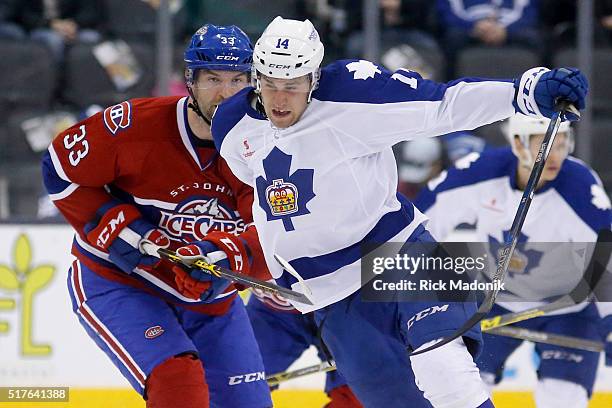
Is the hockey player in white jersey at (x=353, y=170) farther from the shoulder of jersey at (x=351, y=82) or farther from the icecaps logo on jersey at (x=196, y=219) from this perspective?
the icecaps logo on jersey at (x=196, y=219)

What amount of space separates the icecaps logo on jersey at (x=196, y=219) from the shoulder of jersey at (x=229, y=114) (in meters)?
0.31

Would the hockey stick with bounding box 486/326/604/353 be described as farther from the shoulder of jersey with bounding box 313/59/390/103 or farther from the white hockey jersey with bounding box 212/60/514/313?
the shoulder of jersey with bounding box 313/59/390/103

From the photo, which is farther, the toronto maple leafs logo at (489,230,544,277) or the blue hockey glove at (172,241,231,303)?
the toronto maple leafs logo at (489,230,544,277)

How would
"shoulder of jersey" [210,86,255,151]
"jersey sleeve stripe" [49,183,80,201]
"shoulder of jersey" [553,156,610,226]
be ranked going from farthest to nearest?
1. "shoulder of jersey" [553,156,610,226]
2. "jersey sleeve stripe" [49,183,80,201]
3. "shoulder of jersey" [210,86,255,151]

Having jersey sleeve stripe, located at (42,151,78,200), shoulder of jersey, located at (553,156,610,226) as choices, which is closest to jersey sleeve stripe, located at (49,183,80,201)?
jersey sleeve stripe, located at (42,151,78,200)

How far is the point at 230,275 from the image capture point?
3.52m

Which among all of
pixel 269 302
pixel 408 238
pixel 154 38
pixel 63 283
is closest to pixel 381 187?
pixel 408 238

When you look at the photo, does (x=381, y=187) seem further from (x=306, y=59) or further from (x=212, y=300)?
(x=212, y=300)

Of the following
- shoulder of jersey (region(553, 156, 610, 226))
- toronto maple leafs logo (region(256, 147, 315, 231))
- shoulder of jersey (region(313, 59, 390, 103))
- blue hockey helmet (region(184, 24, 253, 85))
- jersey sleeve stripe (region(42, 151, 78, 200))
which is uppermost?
shoulder of jersey (region(313, 59, 390, 103))

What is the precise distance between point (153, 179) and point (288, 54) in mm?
698

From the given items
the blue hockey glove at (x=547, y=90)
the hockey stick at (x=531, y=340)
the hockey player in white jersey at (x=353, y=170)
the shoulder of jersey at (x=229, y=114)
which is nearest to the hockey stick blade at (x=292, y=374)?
the hockey stick at (x=531, y=340)

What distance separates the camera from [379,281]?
3.34 metres

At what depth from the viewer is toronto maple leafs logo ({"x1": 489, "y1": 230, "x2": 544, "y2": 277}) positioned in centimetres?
457

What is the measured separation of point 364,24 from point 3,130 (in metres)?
1.74
